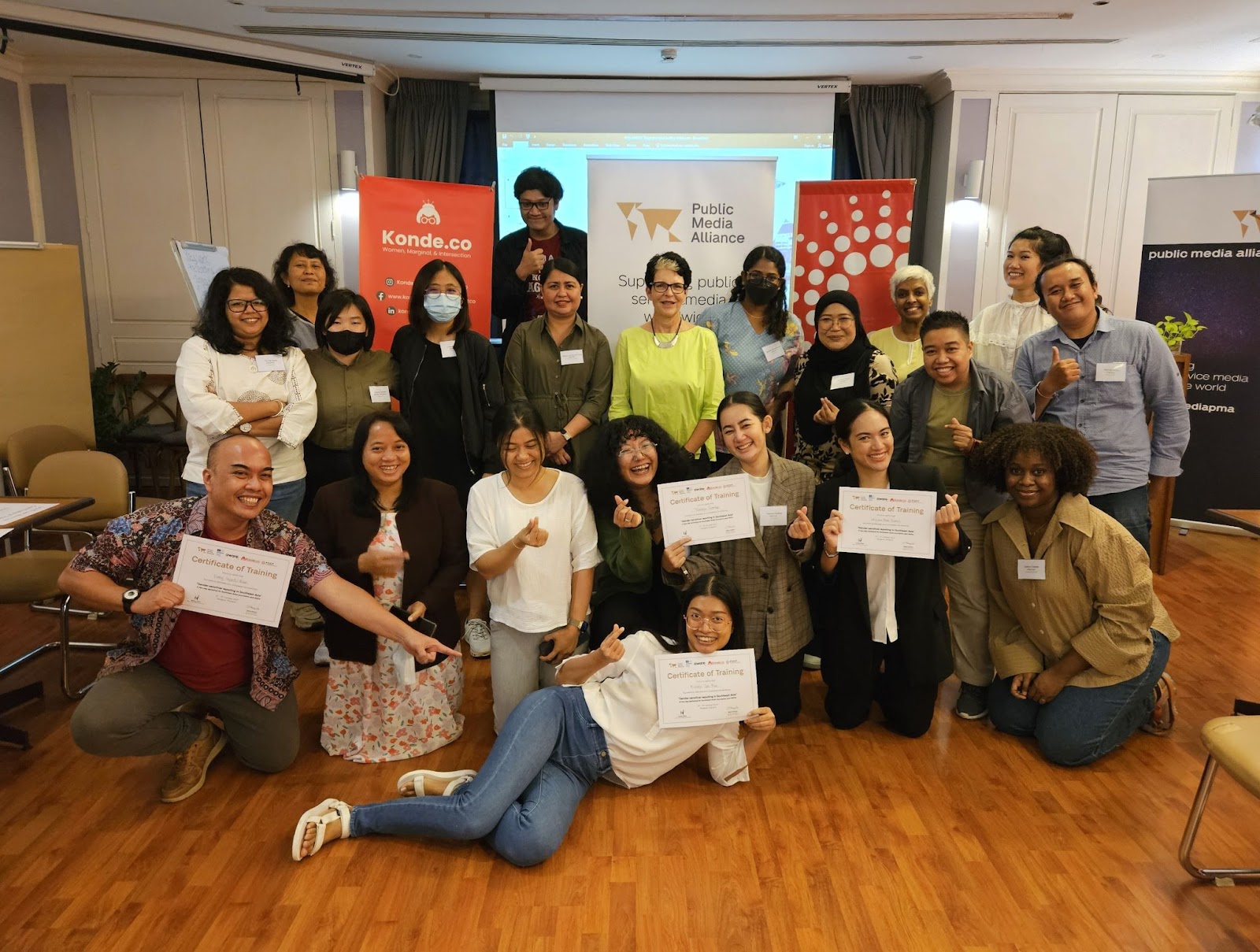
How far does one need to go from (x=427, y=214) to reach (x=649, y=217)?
1.28m

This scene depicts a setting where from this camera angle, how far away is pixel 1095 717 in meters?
2.76

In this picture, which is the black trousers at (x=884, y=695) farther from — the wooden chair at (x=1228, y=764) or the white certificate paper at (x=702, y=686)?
the wooden chair at (x=1228, y=764)

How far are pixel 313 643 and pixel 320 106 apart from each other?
4.21m

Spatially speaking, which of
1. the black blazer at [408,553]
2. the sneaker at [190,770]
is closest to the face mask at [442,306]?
the black blazer at [408,553]

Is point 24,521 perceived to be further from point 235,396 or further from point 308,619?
point 308,619

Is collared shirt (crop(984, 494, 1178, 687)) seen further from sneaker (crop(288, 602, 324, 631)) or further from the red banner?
sneaker (crop(288, 602, 324, 631))

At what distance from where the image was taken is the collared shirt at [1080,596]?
271cm

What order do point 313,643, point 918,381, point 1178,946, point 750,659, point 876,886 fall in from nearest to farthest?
point 1178,946 → point 876,886 → point 750,659 → point 918,381 → point 313,643

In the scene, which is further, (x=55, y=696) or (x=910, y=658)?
(x=55, y=696)

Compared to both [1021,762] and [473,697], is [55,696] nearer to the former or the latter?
[473,697]

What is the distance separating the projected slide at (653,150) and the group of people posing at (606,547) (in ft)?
9.17

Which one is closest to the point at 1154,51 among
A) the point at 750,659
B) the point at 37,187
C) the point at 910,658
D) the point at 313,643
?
the point at 910,658

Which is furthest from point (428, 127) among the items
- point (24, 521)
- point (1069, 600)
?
point (1069, 600)

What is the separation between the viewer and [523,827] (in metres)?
2.24
